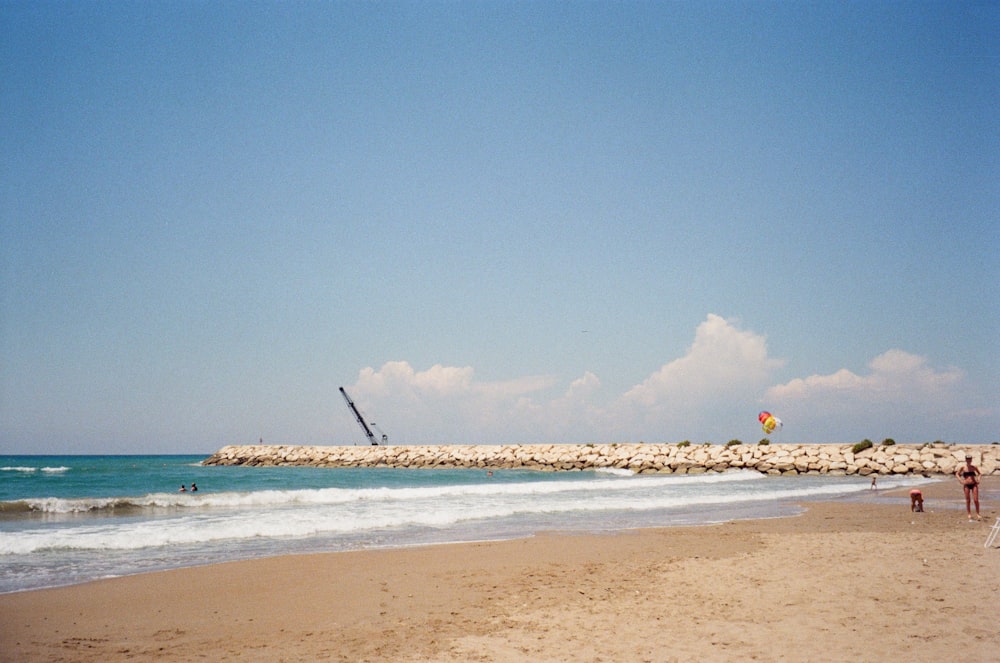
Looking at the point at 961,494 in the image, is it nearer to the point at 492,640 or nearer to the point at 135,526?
the point at 492,640

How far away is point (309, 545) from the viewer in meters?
13.2

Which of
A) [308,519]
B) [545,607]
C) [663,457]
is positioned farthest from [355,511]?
[663,457]

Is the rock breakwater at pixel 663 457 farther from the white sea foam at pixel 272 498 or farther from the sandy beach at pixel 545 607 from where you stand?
the sandy beach at pixel 545 607

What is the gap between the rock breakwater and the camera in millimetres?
41594

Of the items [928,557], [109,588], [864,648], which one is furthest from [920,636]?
[109,588]

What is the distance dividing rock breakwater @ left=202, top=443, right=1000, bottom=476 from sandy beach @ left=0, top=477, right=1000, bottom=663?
3329cm

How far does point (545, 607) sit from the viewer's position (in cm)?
802

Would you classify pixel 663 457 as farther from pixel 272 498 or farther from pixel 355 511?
pixel 355 511

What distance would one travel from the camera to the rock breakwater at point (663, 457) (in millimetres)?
41594

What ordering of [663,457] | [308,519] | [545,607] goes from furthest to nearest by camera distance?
[663,457] → [308,519] → [545,607]

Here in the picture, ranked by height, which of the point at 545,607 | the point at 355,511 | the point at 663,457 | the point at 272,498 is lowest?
the point at 663,457

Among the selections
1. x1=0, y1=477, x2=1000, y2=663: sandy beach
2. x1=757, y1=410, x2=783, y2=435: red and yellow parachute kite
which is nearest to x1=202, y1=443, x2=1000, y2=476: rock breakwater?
→ x1=757, y1=410, x2=783, y2=435: red and yellow parachute kite

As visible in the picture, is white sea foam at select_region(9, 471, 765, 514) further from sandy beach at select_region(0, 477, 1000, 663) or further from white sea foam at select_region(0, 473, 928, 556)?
sandy beach at select_region(0, 477, 1000, 663)

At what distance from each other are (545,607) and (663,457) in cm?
4498
